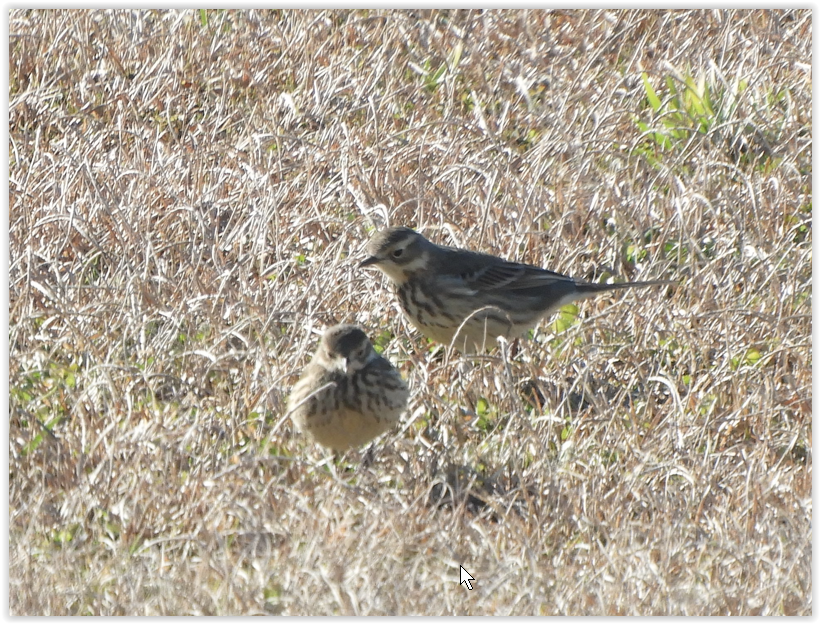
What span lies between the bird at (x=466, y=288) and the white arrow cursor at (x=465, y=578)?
2.41m

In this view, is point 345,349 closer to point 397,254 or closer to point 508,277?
point 397,254

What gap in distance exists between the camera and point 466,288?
25.0ft

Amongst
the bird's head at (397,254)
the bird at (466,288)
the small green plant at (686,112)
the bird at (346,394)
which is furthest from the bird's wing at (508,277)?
the small green plant at (686,112)

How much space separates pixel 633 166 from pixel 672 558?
4.37m

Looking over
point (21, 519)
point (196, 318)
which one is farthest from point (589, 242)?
point (21, 519)

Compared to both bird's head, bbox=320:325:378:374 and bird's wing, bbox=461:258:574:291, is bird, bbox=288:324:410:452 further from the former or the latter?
bird's wing, bbox=461:258:574:291

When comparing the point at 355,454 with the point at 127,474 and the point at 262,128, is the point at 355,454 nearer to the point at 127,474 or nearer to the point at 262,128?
the point at 127,474

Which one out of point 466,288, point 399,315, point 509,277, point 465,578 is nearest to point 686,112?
point 509,277

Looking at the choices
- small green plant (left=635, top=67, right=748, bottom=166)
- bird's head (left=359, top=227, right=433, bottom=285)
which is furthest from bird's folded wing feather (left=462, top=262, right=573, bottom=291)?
small green plant (left=635, top=67, right=748, bottom=166)

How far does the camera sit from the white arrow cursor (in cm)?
505

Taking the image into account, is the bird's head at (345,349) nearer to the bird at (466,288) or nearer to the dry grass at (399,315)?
the dry grass at (399,315)

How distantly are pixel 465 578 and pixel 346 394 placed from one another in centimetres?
138

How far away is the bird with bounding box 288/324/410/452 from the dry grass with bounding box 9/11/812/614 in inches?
7.3

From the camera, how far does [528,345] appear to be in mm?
7559
